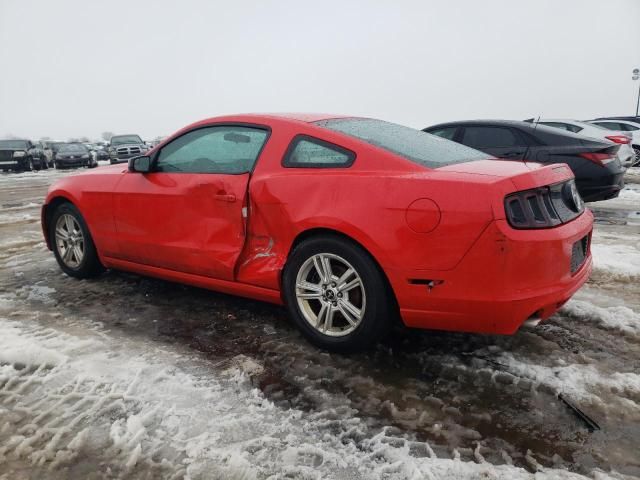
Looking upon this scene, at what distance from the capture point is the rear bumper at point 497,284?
2.42m

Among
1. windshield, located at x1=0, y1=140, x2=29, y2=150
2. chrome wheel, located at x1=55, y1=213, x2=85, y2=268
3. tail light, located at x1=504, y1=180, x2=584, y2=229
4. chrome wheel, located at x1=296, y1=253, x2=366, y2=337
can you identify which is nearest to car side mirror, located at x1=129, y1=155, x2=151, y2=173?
chrome wheel, located at x1=55, y1=213, x2=85, y2=268

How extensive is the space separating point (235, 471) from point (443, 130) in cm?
662

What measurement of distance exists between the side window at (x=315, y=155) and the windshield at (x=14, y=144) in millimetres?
24307

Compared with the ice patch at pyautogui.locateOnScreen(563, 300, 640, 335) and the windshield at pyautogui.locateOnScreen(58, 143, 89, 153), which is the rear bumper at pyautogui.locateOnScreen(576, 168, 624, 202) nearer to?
the ice patch at pyautogui.locateOnScreen(563, 300, 640, 335)

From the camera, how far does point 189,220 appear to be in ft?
11.5

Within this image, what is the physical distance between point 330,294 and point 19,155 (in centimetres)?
2431

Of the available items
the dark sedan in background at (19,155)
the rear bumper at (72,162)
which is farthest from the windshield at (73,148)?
the dark sedan in background at (19,155)

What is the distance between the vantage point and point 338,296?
2906 mm

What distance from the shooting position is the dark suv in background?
25.7 meters

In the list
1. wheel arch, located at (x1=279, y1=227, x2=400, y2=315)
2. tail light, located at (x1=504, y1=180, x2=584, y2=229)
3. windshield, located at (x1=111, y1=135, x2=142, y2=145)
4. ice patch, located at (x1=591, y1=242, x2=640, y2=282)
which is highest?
windshield, located at (x1=111, y1=135, x2=142, y2=145)

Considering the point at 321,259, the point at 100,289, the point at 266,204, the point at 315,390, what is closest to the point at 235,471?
the point at 315,390

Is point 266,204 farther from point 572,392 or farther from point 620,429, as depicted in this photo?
point 620,429

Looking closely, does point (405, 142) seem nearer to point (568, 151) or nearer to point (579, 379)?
point (579, 379)

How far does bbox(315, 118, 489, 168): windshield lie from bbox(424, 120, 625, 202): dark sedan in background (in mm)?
3764
